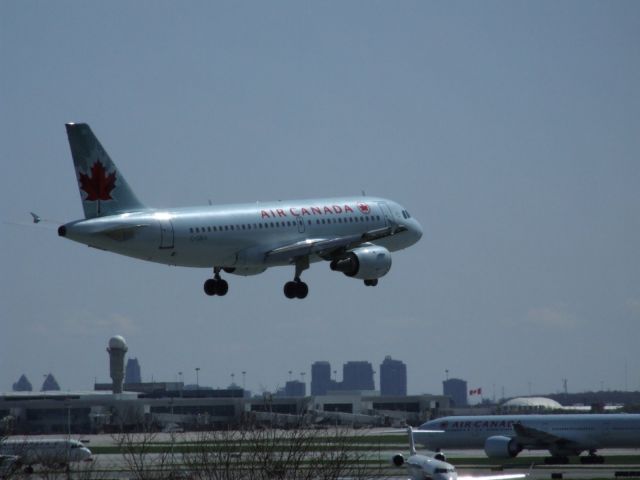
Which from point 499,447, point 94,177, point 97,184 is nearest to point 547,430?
point 499,447

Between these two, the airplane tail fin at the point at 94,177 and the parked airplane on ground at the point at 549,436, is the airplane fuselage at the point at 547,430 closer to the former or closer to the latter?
the parked airplane on ground at the point at 549,436

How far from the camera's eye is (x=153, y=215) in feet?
269

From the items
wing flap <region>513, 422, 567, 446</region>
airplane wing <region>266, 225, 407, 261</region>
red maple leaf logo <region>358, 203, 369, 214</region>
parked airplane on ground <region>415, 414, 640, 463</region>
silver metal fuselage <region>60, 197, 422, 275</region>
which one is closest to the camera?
silver metal fuselage <region>60, 197, 422, 275</region>

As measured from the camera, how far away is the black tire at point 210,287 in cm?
9025

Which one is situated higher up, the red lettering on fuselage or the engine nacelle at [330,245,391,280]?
the red lettering on fuselage

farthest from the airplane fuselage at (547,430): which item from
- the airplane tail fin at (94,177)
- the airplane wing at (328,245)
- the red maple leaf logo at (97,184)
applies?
the red maple leaf logo at (97,184)

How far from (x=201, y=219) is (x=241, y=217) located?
3388 millimetres

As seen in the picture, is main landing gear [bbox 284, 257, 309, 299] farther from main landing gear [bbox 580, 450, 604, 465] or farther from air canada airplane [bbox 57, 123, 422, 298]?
main landing gear [bbox 580, 450, 604, 465]

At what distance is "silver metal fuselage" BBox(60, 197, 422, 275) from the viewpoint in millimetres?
79812

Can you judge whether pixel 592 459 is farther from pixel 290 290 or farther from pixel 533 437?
pixel 290 290

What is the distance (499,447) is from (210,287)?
1464 inches

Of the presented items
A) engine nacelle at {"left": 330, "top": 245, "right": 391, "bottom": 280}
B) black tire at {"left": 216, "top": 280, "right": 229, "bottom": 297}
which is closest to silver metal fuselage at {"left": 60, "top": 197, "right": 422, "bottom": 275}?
black tire at {"left": 216, "top": 280, "right": 229, "bottom": 297}

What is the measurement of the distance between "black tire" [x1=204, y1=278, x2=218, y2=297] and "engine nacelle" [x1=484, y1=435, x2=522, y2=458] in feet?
119

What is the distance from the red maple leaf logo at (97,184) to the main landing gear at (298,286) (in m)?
13.8
